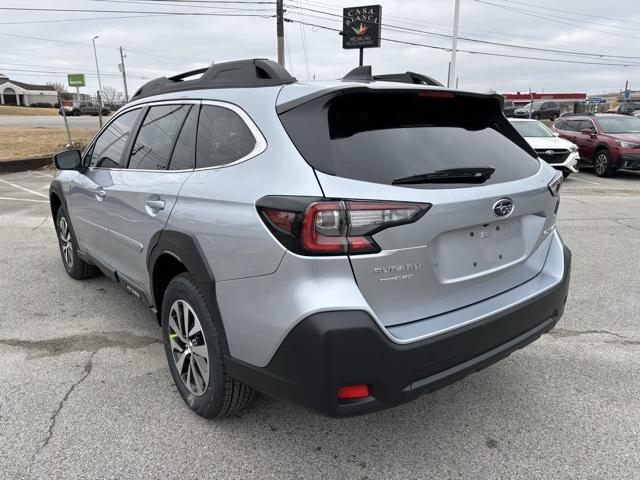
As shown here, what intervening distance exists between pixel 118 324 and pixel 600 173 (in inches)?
555

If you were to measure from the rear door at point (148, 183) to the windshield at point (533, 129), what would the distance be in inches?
486

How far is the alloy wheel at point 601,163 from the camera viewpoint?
45.5 ft

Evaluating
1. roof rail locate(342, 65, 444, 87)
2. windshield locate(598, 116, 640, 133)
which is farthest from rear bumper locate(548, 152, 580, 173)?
roof rail locate(342, 65, 444, 87)

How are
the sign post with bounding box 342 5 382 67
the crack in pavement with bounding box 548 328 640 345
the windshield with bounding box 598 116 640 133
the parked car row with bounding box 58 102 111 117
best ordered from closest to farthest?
the crack in pavement with bounding box 548 328 640 345, the windshield with bounding box 598 116 640 133, the sign post with bounding box 342 5 382 67, the parked car row with bounding box 58 102 111 117

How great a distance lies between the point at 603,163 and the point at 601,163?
0.11 m

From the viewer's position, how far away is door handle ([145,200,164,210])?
2.86m

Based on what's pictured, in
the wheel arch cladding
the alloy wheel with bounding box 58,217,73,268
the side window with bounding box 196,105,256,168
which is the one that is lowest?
the alloy wheel with bounding box 58,217,73,268

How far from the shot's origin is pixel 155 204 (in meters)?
2.92

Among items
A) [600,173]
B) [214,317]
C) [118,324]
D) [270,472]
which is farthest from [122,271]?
[600,173]

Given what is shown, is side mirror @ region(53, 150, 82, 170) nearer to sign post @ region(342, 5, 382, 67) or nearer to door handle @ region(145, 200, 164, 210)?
door handle @ region(145, 200, 164, 210)

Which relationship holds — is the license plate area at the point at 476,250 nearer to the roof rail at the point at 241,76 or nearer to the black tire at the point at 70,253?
the roof rail at the point at 241,76

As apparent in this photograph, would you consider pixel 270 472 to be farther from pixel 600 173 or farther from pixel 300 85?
pixel 600 173

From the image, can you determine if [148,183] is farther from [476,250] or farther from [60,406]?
[476,250]

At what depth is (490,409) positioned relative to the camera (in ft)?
9.49
